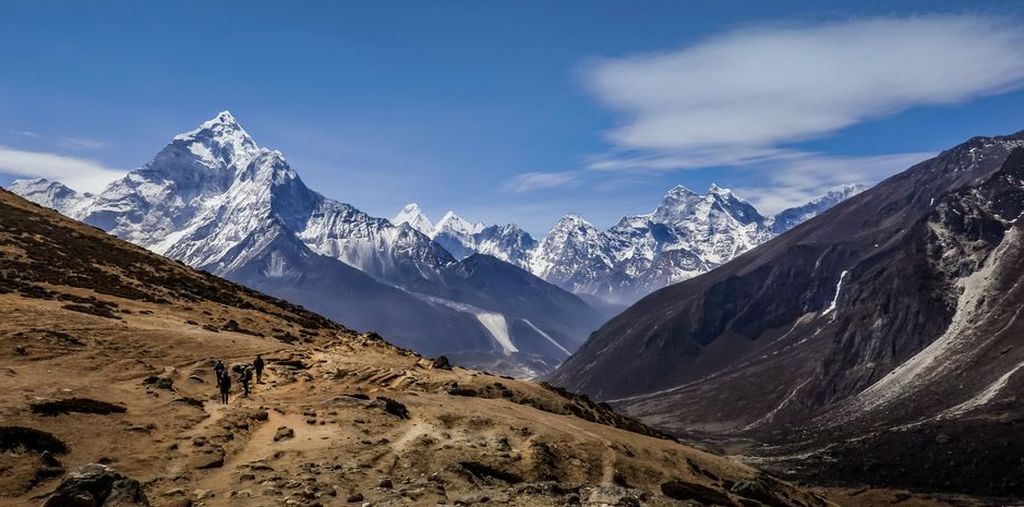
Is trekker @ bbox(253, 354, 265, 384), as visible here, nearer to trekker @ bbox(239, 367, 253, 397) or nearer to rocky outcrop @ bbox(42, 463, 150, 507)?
trekker @ bbox(239, 367, 253, 397)

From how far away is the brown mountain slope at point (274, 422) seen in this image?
27.6 meters

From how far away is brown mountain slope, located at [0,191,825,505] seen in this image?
90.5 feet

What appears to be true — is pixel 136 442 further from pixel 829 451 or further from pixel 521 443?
pixel 829 451

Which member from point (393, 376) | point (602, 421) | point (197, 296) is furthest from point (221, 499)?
point (197, 296)

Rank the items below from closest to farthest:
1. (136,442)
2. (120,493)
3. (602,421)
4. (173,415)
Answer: (120,493)
(136,442)
(173,415)
(602,421)

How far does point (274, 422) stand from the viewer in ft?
119

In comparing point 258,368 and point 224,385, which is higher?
point 258,368

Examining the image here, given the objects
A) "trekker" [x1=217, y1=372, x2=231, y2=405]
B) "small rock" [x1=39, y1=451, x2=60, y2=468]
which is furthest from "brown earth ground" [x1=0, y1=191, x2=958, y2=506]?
"trekker" [x1=217, y1=372, x2=231, y2=405]

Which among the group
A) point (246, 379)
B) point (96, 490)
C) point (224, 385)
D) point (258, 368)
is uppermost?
point (258, 368)

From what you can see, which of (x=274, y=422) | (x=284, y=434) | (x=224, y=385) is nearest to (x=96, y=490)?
(x=284, y=434)

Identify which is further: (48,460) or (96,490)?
(48,460)

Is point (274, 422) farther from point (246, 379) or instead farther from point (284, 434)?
point (246, 379)

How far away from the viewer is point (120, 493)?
22516 mm

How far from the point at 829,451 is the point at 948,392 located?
39813 mm
